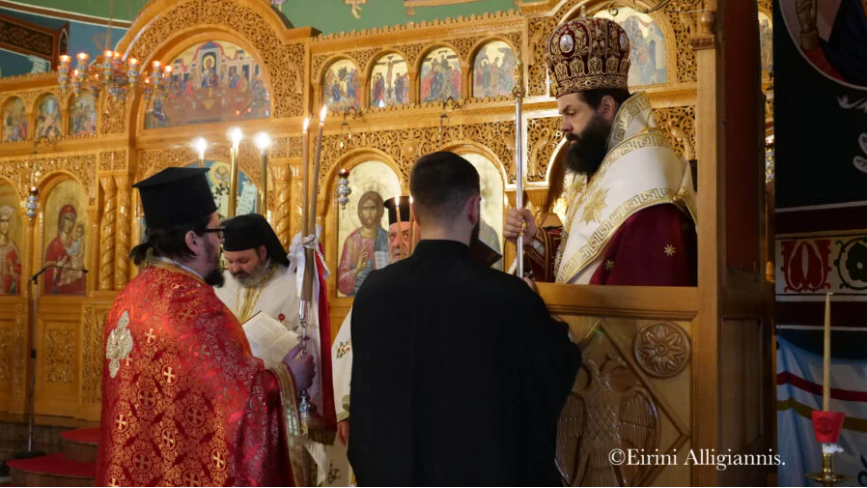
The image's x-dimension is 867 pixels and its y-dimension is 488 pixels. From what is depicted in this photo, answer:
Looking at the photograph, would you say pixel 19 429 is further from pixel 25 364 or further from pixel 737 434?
pixel 737 434

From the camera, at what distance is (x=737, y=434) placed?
6.82ft

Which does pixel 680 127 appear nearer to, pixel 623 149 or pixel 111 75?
pixel 623 149

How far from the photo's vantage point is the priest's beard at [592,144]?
8.80 feet

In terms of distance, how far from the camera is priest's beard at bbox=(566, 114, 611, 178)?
2682 mm

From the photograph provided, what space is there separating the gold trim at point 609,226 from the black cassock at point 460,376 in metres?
0.58

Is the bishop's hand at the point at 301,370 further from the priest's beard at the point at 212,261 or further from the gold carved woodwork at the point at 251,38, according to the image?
the gold carved woodwork at the point at 251,38

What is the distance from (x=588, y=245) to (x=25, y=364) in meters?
8.64

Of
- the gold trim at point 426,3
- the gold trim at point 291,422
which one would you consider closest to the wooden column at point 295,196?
the gold trim at point 426,3

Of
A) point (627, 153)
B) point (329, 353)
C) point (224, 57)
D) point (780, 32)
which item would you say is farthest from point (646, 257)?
point (224, 57)

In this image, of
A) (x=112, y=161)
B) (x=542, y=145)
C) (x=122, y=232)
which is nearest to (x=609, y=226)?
(x=542, y=145)

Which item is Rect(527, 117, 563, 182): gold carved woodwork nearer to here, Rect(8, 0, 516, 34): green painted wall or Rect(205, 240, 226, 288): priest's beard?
Rect(8, 0, 516, 34): green painted wall

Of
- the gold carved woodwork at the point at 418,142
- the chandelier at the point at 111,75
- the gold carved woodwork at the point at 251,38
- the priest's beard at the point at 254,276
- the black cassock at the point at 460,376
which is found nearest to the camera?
the black cassock at the point at 460,376

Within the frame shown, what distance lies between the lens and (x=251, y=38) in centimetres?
817

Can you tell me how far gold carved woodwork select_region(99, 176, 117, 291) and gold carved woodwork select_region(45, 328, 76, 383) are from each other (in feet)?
2.83
